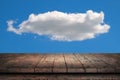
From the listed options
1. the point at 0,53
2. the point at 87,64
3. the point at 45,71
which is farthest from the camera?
the point at 0,53

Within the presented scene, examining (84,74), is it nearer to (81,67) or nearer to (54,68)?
(81,67)

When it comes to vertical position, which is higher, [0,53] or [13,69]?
[0,53]

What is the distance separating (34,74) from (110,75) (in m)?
1.48

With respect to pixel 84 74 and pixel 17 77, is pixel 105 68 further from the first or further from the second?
pixel 17 77

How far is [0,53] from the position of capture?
8555 millimetres

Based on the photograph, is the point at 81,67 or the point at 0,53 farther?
the point at 0,53

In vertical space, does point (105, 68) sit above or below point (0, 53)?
below

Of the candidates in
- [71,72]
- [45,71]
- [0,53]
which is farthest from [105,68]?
[0,53]

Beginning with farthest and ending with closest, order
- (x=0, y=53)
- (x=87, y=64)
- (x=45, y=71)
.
Answer: (x=0, y=53), (x=87, y=64), (x=45, y=71)

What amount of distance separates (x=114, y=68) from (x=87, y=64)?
0.63 metres

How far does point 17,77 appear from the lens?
597 cm

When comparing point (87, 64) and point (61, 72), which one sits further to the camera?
point (87, 64)

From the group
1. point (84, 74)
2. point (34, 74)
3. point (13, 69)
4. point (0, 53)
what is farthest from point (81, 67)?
point (0, 53)

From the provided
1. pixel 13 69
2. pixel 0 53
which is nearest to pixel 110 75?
pixel 13 69
